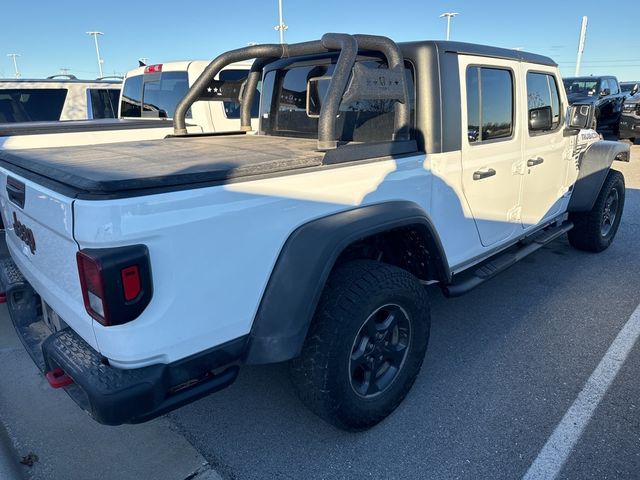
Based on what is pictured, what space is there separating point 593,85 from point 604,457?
1341 centimetres

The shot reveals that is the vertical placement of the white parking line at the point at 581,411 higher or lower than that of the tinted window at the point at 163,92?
lower

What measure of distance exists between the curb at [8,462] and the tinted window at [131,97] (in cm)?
575

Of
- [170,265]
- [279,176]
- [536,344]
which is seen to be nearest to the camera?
[170,265]

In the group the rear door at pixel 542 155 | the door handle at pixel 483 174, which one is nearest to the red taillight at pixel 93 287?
the door handle at pixel 483 174

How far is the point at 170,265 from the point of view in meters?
1.70

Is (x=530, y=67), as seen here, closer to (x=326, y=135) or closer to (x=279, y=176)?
(x=326, y=135)

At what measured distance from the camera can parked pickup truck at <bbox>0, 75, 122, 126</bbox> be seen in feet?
23.0

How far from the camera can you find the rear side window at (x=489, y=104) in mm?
3029

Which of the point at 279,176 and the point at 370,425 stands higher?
the point at 279,176

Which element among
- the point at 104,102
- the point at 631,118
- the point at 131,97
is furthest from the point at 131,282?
the point at 631,118

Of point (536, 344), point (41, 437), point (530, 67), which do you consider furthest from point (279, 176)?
point (530, 67)

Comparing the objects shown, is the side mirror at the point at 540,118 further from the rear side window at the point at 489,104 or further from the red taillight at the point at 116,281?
the red taillight at the point at 116,281

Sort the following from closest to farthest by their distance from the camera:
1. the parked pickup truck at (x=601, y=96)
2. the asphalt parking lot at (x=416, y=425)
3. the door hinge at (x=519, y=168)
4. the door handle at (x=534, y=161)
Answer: the asphalt parking lot at (x=416, y=425)
the door hinge at (x=519, y=168)
the door handle at (x=534, y=161)
the parked pickup truck at (x=601, y=96)

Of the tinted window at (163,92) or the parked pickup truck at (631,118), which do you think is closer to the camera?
the tinted window at (163,92)
